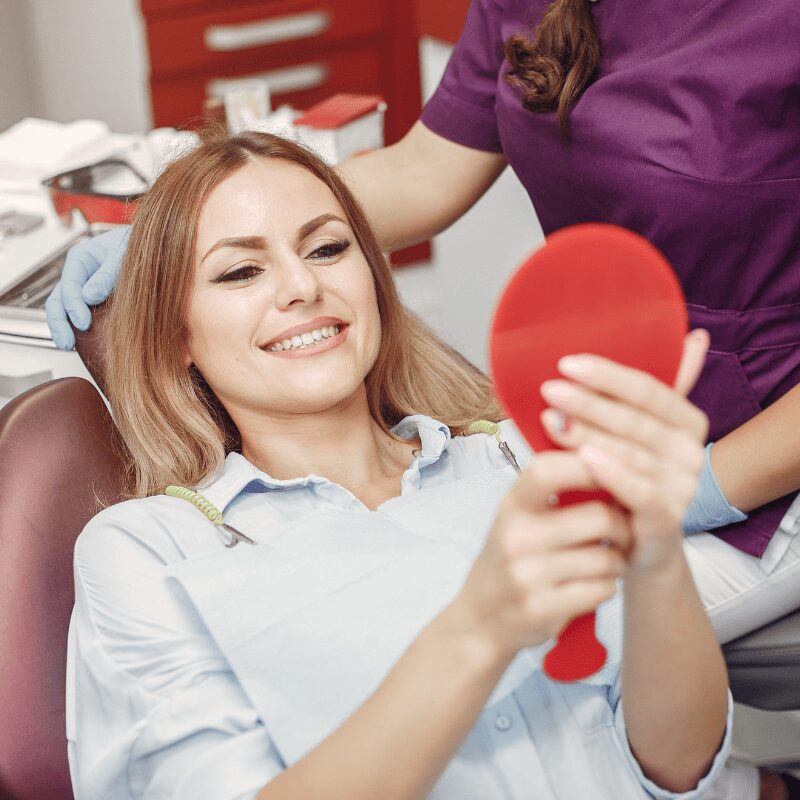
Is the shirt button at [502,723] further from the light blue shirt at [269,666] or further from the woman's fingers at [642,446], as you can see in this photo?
the woman's fingers at [642,446]

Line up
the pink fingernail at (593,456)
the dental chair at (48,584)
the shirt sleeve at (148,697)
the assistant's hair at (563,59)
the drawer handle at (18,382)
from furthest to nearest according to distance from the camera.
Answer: the drawer handle at (18,382) < the assistant's hair at (563,59) < the dental chair at (48,584) < the shirt sleeve at (148,697) < the pink fingernail at (593,456)

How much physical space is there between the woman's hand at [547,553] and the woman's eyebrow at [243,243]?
0.59 m

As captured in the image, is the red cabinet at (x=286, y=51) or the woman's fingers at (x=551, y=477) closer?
the woman's fingers at (x=551, y=477)

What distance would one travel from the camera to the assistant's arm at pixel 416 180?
157 centimetres

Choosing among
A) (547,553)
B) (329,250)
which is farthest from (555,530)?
(329,250)

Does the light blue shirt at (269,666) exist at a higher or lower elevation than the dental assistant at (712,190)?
lower

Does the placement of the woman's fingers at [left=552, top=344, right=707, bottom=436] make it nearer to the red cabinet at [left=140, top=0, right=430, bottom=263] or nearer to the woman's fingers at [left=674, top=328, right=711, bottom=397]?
the woman's fingers at [left=674, top=328, right=711, bottom=397]

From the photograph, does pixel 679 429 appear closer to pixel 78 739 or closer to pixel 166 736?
pixel 166 736

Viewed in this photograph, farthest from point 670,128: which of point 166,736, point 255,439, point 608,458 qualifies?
point 166,736

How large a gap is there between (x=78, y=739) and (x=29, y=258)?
0.96m

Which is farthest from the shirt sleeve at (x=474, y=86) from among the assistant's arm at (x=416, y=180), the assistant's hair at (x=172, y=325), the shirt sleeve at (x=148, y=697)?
the shirt sleeve at (x=148, y=697)

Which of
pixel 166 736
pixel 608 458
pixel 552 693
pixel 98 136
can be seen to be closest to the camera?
pixel 608 458

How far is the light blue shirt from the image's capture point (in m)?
0.96

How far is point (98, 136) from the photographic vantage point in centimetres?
212
